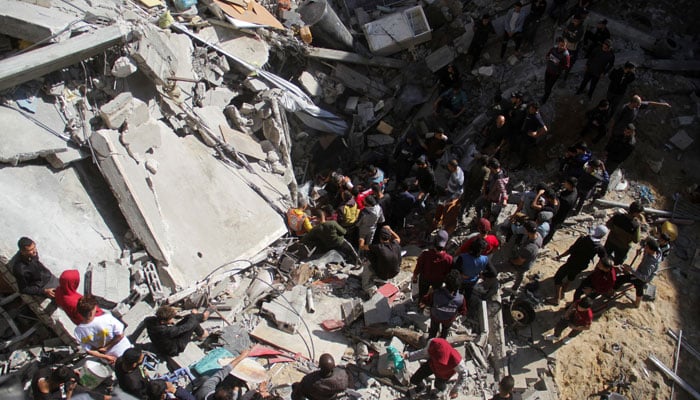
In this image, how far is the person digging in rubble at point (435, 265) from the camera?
7730 mm

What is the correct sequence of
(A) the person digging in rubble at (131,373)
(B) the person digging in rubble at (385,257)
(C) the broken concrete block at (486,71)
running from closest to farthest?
(A) the person digging in rubble at (131,373) < (B) the person digging in rubble at (385,257) < (C) the broken concrete block at (486,71)

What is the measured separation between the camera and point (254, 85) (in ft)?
37.1

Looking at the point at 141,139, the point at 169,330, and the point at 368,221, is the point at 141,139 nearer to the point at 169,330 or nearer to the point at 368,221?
the point at 169,330

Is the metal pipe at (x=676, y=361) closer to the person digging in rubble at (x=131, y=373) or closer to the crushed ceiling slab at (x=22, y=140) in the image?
the person digging in rubble at (x=131, y=373)

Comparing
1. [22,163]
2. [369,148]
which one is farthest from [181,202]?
[369,148]

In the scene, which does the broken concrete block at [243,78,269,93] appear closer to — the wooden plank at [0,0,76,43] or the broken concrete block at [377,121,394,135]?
the broken concrete block at [377,121,394,135]

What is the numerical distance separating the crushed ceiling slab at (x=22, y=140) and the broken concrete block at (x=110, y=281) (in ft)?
5.63

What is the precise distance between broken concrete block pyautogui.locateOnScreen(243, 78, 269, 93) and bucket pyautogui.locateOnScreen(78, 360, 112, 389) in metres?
6.31

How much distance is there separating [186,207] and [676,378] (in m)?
7.53

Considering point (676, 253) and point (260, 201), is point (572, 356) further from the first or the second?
point (260, 201)

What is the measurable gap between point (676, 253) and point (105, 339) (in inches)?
352

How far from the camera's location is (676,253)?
9750mm

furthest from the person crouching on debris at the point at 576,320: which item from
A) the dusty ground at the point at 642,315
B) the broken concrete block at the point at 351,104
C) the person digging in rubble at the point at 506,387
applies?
the broken concrete block at the point at 351,104

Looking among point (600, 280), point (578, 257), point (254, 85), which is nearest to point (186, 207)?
point (254, 85)
